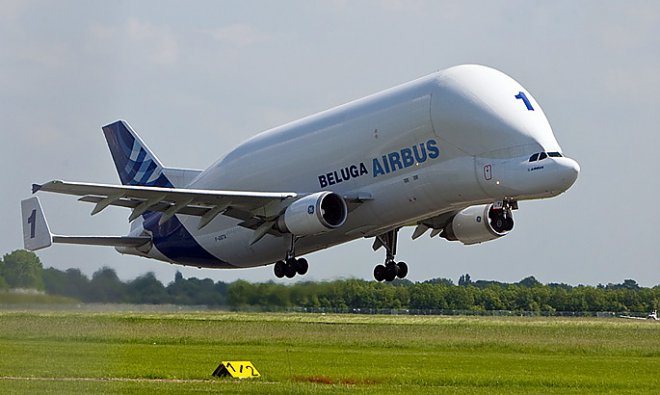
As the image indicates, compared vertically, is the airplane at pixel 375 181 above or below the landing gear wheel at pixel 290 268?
above

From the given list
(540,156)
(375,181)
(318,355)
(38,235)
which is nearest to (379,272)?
(318,355)

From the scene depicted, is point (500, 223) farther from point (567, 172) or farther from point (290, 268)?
point (290, 268)

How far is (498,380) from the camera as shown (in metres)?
39.3

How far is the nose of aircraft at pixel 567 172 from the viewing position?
38.8 m

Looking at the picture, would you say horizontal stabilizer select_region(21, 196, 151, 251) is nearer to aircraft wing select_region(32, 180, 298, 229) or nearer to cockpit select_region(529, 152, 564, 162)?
aircraft wing select_region(32, 180, 298, 229)

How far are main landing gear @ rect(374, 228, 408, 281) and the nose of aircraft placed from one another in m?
10.7

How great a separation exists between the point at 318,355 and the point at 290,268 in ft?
14.9

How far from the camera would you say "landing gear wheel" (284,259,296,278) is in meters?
45.4

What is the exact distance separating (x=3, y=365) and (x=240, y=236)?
39.5 feet

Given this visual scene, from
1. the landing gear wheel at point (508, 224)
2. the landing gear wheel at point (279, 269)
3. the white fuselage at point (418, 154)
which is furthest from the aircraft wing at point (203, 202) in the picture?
the landing gear wheel at point (508, 224)

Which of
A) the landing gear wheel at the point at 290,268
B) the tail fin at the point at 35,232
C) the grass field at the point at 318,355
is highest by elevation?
the landing gear wheel at the point at 290,268

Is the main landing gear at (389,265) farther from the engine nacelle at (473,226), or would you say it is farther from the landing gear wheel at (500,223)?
the landing gear wheel at (500,223)

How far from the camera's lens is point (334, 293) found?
165 ft

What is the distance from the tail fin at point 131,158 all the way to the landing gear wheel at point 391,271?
12.1m
